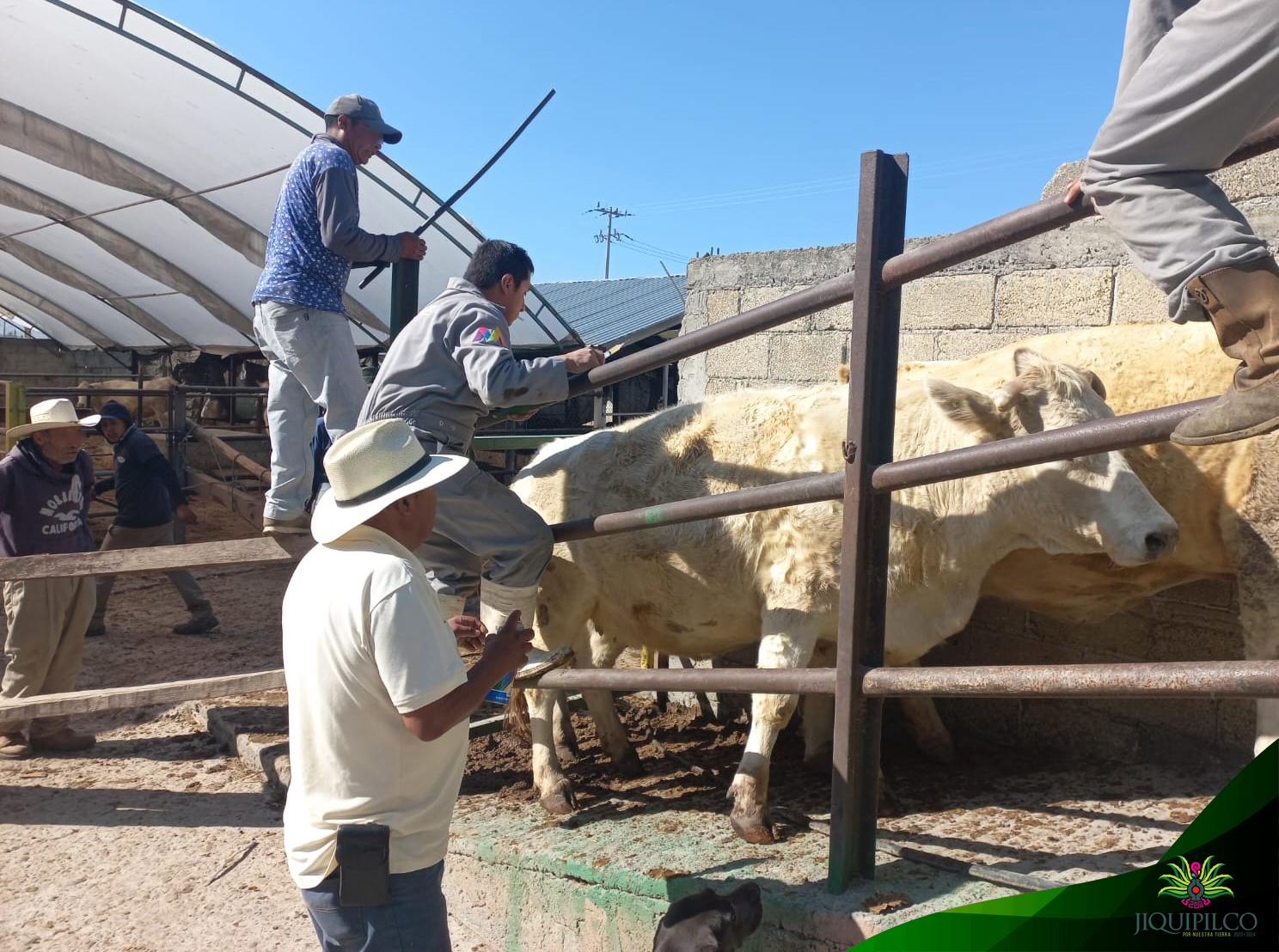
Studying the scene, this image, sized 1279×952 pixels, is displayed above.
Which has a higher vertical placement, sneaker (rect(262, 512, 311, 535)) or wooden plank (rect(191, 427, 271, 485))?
wooden plank (rect(191, 427, 271, 485))

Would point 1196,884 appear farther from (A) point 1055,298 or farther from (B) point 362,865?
(A) point 1055,298

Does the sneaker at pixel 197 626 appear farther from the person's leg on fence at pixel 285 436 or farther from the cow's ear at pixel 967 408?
the cow's ear at pixel 967 408

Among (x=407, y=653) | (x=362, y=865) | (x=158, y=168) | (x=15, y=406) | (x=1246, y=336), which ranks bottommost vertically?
(x=362, y=865)

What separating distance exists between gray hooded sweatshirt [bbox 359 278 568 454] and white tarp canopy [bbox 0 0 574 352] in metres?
6.11

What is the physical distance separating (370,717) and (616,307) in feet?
58.0

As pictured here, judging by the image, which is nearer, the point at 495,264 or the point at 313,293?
the point at 495,264

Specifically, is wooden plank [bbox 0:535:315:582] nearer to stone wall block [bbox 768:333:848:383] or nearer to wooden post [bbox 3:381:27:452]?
stone wall block [bbox 768:333:848:383]

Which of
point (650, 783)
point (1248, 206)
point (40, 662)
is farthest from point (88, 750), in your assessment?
point (1248, 206)

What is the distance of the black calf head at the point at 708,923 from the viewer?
2617 millimetres

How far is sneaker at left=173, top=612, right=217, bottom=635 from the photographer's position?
8359 millimetres

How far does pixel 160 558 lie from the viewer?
473 cm

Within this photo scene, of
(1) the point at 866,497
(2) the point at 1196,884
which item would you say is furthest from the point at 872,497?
(2) the point at 1196,884

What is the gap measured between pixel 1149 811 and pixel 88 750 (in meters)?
5.48

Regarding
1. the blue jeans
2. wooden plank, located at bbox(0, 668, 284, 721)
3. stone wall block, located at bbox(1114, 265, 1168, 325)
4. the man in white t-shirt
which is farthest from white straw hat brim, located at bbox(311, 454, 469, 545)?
stone wall block, located at bbox(1114, 265, 1168, 325)
